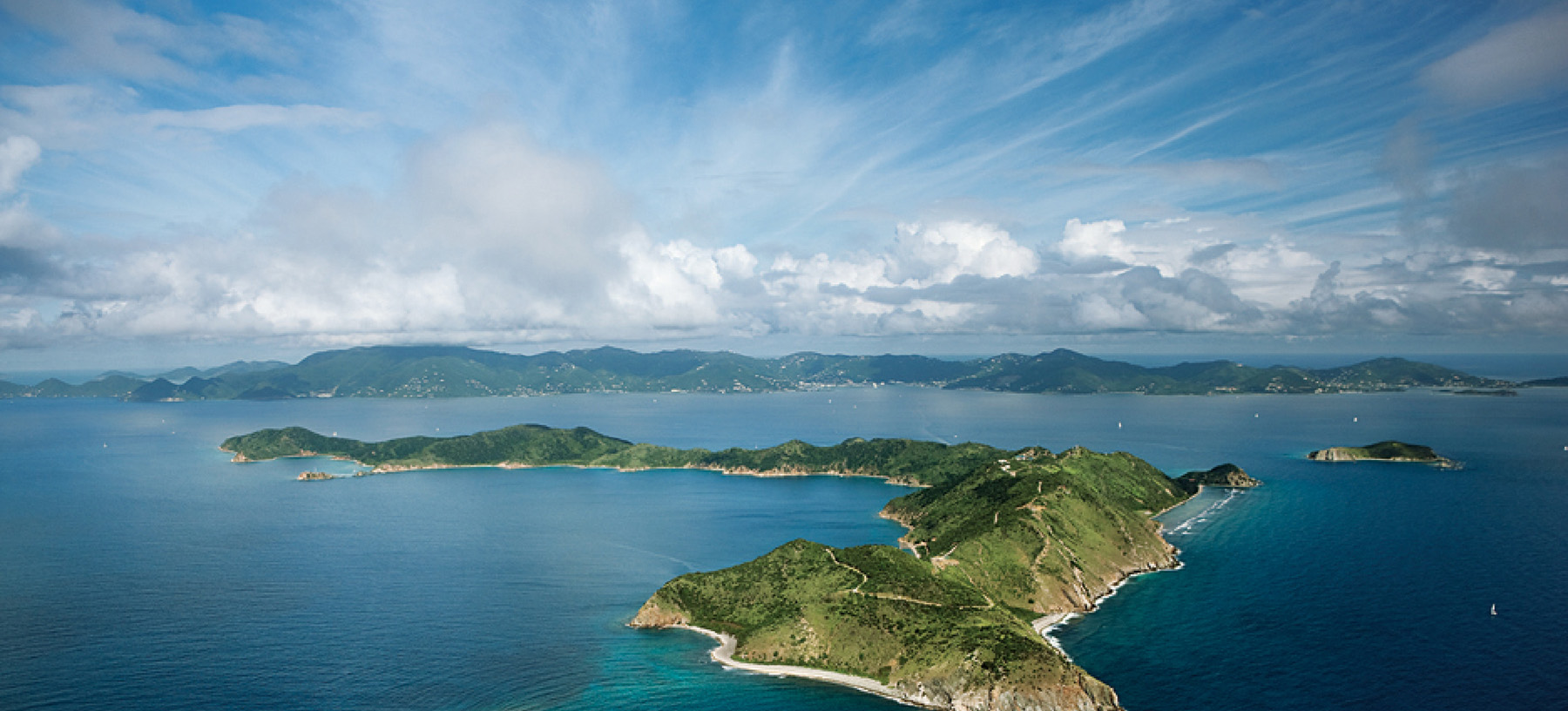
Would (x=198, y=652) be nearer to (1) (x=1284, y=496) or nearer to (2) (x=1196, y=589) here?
(2) (x=1196, y=589)

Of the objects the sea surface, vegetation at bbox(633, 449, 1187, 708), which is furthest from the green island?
the sea surface

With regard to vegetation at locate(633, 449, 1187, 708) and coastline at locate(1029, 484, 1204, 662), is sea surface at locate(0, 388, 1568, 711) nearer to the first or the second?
coastline at locate(1029, 484, 1204, 662)

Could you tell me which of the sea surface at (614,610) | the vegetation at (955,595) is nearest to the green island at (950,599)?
the vegetation at (955,595)

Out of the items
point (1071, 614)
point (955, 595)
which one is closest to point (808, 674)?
point (955, 595)

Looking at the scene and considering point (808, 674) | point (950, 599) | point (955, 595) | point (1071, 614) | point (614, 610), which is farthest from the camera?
point (614, 610)

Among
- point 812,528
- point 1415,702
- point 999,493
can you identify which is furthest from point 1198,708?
point 812,528

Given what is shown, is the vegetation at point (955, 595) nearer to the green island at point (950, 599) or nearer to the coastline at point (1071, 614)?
the green island at point (950, 599)

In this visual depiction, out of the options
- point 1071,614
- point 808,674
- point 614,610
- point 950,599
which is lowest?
point 808,674

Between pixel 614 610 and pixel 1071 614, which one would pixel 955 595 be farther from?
pixel 614 610

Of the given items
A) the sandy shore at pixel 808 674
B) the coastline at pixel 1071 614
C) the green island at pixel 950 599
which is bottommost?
the sandy shore at pixel 808 674
